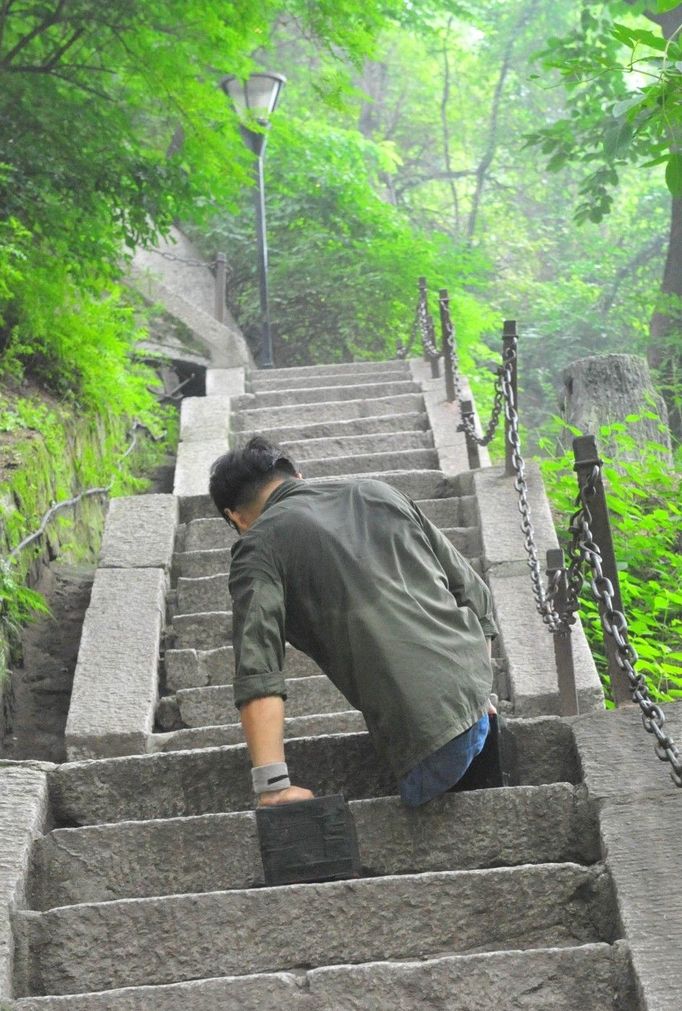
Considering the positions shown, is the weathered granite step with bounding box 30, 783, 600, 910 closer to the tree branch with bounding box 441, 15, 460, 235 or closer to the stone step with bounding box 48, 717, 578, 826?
the stone step with bounding box 48, 717, 578, 826

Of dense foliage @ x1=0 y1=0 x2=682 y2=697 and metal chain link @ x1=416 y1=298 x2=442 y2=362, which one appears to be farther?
metal chain link @ x1=416 y1=298 x2=442 y2=362

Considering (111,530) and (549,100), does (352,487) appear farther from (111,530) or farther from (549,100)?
(549,100)

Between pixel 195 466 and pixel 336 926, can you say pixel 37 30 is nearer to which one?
pixel 195 466

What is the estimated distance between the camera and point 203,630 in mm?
5816

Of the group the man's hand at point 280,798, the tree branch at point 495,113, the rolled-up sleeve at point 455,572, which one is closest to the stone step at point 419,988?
the man's hand at point 280,798

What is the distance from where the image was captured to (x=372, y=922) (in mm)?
3227

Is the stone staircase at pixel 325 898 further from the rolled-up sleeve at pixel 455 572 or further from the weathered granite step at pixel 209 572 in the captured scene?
the weathered granite step at pixel 209 572

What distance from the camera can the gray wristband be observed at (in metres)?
3.16

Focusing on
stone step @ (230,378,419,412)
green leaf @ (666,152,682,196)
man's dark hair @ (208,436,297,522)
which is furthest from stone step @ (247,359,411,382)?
man's dark hair @ (208,436,297,522)

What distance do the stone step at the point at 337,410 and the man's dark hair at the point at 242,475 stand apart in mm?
5965

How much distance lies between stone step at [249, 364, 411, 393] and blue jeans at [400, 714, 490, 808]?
7.62m

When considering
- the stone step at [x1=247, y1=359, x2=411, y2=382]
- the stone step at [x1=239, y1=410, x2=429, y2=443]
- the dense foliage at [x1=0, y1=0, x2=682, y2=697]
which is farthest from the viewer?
the stone step at [x1=247, y1=359, x2=411, y2=382]

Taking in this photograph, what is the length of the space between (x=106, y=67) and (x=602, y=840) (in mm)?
6448

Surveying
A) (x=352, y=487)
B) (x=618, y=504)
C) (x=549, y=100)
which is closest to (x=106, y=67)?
(x=618, y=504)
